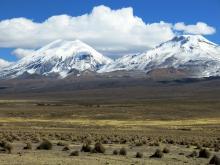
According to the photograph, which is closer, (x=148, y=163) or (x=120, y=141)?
(x=148, y=163)

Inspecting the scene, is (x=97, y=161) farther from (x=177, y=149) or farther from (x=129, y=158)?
(x=177, y=149)

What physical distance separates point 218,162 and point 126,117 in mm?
83436

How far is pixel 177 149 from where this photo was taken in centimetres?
4047

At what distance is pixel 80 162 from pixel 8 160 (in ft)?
11.4

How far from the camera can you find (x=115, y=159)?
30.3 metres

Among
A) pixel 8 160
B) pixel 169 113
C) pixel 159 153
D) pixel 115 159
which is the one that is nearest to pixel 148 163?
pixel 115 159

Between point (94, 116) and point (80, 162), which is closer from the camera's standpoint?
point (80, 162)

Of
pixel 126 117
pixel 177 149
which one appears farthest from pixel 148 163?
pixel 126 117

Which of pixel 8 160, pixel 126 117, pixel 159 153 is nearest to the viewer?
pixel 8 160

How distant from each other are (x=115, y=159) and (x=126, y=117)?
81302mm

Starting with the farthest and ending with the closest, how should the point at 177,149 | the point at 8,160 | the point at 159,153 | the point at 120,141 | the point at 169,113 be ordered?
the point at 169,113 → the point at 120,141 → the point at 177,149 → the point at 159,153 → the point at 8,160

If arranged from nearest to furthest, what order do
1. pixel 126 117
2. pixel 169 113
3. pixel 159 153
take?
1. pixel 159 153
2. pixel 126 117
3. pixel 169 113

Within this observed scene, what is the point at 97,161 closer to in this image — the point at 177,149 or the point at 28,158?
the point at 28,158

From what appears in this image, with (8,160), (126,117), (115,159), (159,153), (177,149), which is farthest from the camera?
(126,117)
